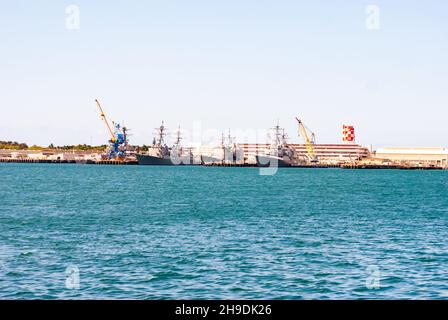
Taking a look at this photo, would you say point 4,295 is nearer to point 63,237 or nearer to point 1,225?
point 63,237

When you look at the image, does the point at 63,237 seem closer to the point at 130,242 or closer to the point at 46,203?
the point at 130,242

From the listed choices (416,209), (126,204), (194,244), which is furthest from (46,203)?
(416,209)

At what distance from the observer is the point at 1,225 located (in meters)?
40.2

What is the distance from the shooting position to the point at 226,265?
981 inches

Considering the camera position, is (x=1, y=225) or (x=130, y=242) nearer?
(x=130, y=242)

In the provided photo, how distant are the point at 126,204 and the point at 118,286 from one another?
41.5m
